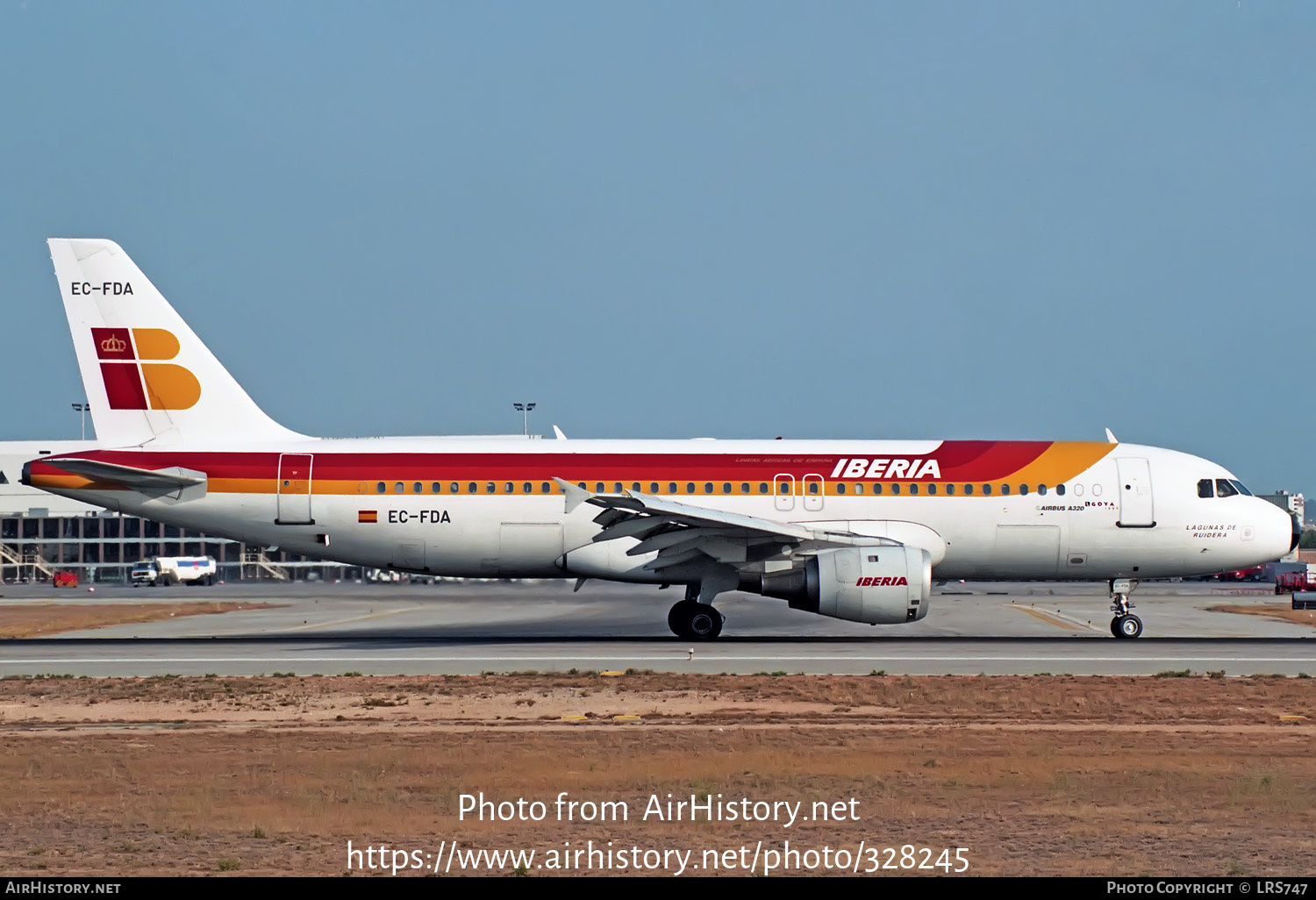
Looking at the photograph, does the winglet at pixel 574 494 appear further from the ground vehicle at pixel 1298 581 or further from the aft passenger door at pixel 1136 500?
the ground vehicle at pixel 1298 581

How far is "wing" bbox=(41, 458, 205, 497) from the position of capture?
26.4m

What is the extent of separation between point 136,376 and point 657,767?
61.2 ft

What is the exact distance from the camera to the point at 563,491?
86.7ft

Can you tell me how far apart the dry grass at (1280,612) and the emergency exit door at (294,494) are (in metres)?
24.7

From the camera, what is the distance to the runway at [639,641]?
21766 mm

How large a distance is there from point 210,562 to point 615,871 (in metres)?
66.3

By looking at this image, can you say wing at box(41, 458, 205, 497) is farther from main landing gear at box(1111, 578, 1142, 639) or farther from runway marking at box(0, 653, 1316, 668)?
main landing gear at box(1111, 578, 1142, 639)

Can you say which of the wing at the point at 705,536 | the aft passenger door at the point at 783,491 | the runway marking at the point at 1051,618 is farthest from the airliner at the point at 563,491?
the runway marking at the point at 1051,618

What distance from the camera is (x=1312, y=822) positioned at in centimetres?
1049

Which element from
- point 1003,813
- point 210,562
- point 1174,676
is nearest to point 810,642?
point 1174,676

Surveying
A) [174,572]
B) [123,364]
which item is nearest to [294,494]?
[123,364]

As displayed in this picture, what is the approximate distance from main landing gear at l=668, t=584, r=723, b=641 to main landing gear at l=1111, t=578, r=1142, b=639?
8.31 m

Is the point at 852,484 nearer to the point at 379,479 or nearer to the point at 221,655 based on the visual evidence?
the point at 379,479

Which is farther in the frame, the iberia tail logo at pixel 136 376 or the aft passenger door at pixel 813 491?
the iberia tail logo at pixel 136 376
